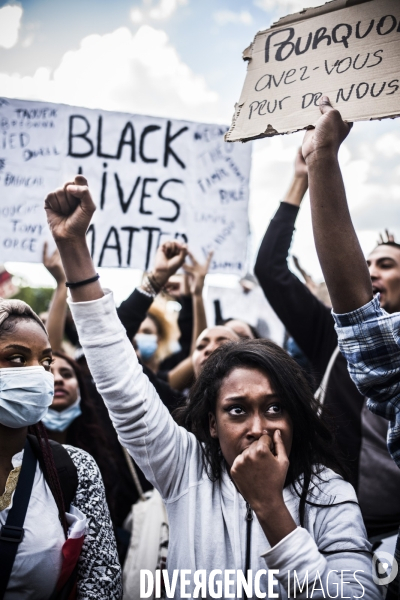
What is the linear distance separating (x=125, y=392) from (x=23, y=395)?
42 cm

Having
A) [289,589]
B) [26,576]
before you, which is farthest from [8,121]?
[289,589]

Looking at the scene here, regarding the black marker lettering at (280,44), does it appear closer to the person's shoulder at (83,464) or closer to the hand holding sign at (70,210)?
the hand holding sign at (70,210)

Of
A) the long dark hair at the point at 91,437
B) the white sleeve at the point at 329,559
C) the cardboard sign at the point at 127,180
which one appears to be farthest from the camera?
the cardboard sign at the point at 127,180

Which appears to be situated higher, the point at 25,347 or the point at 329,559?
the point at 25,347

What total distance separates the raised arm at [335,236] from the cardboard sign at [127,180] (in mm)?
2323

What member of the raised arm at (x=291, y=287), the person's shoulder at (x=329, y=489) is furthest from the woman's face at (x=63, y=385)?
the person's shoulder at (x=329, y=489)

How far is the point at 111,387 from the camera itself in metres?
1.75

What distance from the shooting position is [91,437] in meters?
3.13

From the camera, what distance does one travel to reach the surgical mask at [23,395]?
75.4 inches

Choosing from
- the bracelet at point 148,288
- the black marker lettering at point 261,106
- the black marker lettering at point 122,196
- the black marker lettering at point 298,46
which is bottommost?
the bracelet at point 148,288

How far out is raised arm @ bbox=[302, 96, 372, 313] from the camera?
148 cm

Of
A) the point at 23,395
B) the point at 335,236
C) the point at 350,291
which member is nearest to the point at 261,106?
the point at 335,236

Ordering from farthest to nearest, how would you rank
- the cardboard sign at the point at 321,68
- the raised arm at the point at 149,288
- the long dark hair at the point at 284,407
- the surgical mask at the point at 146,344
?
1. the surgical mask at the point at 146,344
2. the raised arm at the point at 149,288
3. the long dark hair at the point at 284,407
4. the cardboard sign at the point at 321,68

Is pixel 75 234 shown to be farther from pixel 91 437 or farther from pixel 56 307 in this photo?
pixel 56 307
